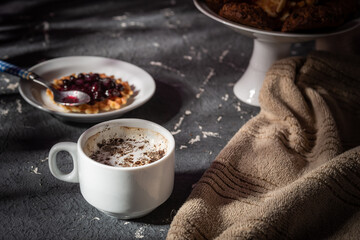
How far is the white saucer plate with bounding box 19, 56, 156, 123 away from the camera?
812 mm

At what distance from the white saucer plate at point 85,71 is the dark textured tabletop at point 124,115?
0.09 feet

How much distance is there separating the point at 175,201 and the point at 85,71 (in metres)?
0.44

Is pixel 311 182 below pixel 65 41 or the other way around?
the other way around

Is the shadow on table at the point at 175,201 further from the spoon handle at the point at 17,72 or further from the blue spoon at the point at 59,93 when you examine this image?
the spoon handle at the point at 17,72

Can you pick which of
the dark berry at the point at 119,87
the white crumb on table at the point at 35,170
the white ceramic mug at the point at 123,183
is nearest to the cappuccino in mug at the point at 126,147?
the white ceramic mug at the point at 123,183

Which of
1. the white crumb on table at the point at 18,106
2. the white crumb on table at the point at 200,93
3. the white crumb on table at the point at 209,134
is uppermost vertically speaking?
the white crumb on table at the point at 209,134

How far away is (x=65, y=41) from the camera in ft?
3.80

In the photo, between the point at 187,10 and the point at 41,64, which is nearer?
the point at 41,64

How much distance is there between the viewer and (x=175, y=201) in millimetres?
674

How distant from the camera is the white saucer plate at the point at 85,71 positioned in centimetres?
81

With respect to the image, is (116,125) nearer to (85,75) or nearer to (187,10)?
(85,75)

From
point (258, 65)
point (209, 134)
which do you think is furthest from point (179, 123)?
point (258, 65)

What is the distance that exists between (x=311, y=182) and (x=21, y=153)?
46 centimetres

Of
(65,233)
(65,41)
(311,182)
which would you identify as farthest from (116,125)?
(65,41)
